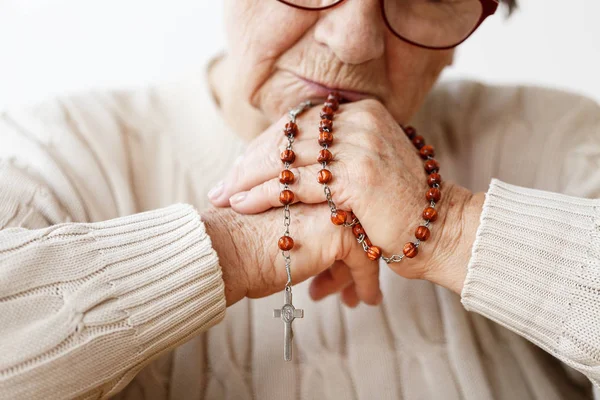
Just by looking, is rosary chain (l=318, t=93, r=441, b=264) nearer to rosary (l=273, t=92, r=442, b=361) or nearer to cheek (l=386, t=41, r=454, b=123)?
rosary (l=273, t=92, r=442, b=361)

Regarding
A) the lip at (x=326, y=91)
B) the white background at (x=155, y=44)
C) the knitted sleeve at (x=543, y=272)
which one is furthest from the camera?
the white background at (x=155, y=44)

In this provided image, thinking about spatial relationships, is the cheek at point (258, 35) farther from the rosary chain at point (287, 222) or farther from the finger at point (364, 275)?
the finger at point (364, 275)

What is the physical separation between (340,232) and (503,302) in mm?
325

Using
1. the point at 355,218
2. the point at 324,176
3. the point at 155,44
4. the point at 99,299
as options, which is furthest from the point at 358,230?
the point at 155,44

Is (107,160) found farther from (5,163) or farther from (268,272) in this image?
(268,272)

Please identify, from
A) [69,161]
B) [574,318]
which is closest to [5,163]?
[69,161]

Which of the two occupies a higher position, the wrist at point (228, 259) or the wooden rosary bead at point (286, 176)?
the wooden rosary bead at point (286, 176)

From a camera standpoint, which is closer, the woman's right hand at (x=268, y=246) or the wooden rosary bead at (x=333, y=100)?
the woman's right hand at (x=268, y=246)

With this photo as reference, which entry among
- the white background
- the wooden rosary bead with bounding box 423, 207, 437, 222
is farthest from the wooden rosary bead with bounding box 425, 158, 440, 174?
the white background

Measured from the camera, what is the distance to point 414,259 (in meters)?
1.02

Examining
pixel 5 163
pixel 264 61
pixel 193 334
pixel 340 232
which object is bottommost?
pixel 193 334

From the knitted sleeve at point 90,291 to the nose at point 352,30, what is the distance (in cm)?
46

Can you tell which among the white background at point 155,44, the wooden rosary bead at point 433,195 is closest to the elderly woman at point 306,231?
the wooden rosary bead at point 433,195

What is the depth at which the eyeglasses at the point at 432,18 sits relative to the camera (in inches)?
44.4
